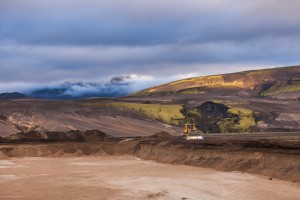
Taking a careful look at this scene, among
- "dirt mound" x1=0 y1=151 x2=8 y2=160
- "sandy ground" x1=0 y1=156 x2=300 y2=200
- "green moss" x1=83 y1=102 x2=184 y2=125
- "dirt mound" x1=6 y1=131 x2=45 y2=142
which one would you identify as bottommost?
"dirt mound" x1=0 y1=151 x2=8 y2=160

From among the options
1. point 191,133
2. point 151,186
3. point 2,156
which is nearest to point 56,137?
point 2,156

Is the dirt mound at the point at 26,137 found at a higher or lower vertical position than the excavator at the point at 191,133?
lower

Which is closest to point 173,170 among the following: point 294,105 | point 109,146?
point 109,146

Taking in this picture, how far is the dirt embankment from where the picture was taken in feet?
98.8

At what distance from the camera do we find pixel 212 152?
39875 mm

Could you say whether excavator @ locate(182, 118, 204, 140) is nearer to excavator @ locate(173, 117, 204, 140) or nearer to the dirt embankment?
excavator @ locate(173, 117, 204, 140)

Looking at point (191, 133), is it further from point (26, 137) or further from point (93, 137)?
point (26, 137)

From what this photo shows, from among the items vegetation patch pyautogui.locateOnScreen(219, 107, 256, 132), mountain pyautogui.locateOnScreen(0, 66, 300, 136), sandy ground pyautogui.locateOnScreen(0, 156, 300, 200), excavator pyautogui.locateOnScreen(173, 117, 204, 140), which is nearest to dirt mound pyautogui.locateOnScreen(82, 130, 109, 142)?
excavator pyautogui.locateOnScreen(173, 117, 204, 140)

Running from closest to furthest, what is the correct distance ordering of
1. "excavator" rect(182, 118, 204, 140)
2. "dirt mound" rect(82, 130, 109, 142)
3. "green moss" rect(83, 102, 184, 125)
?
1. "excavator" rect(182, 118, 204, 140)
2. "dirt mound" rect(82, 130, 109, 142)
3. "green moss" rect(83, 102, 184, 125)

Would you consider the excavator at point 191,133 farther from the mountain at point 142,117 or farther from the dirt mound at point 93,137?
the mountain at point 142,117

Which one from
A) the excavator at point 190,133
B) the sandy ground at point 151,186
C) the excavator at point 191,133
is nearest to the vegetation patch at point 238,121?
the excavator at point 191,133

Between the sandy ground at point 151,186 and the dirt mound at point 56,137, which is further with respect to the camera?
the dirt mound at point 56,137

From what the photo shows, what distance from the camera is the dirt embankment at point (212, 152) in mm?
30109

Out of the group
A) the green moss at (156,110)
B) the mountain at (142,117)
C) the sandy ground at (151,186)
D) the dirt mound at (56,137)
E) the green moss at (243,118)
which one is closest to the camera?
the sandy ground at (151,186)
